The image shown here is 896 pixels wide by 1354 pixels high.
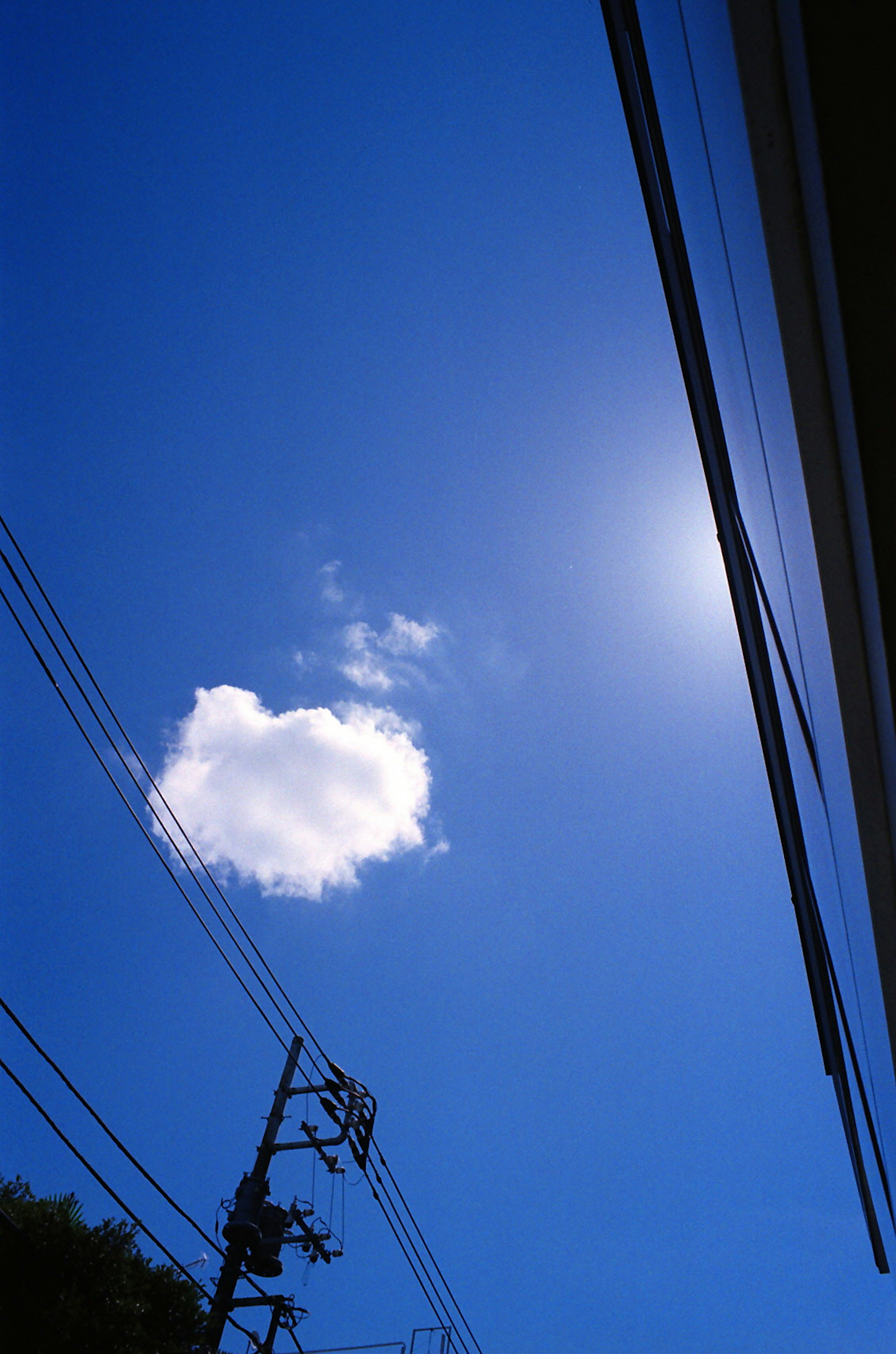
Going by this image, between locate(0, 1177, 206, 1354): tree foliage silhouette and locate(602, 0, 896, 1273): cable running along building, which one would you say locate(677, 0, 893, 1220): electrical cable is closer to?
locate(602, 0, 896, 1273): cable running along building

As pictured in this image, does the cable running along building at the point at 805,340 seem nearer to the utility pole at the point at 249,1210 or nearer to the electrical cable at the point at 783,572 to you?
the electrical cable at the point at 783,572

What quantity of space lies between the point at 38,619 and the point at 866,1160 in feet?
36.4

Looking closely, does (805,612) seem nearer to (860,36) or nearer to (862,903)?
(862,903)

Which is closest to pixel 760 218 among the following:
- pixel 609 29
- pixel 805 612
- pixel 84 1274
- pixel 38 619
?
pixel 805 612

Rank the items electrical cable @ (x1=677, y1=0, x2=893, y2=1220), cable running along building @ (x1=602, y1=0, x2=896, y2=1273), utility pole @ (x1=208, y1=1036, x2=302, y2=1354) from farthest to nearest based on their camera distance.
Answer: utility pole @ (x1=208, y1=1036, x2=302, y2=1354) → electrical cable @ (x1=677, y1=0, x2=893, y2=1220) → cable running along building @ (x1=602, y1=0, x2=896, y2=1273)

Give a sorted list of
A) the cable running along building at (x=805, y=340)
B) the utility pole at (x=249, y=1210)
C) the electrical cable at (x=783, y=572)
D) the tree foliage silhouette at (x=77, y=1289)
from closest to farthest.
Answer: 1. the cable running along building at (x=805, y=340)
2. the electrical cable at (x=783, y=572)
3. the tree foliage silhouette at (x=77, y=1289)
4. the utility pole at (x=249, y=1210)

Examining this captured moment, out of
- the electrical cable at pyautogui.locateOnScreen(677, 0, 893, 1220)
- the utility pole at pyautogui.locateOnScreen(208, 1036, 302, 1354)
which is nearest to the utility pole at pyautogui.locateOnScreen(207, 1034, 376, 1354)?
the utility pole at pyautogui.locateOnScreen(208, 1036, 302, 1354)

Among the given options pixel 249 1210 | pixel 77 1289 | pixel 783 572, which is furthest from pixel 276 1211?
pixel 783 572

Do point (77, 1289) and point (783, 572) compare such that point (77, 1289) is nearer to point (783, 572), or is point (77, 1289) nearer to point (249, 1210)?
point (249, 1210)

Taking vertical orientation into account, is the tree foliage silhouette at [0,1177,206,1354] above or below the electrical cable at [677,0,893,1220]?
below

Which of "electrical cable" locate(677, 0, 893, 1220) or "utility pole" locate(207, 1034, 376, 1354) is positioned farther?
"utility pole" locate(207, 1034, 376, 1354)

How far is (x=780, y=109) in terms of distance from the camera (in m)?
1.48

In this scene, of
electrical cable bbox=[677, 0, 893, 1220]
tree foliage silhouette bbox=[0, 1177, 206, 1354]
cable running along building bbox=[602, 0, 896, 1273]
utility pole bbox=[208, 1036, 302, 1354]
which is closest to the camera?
cable running along building bbox=[602, 0, 896, 1273]

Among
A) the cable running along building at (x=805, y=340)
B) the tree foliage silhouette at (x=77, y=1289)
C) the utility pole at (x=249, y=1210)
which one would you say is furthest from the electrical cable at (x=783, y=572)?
the utility pole at (x=249, y=1210)
